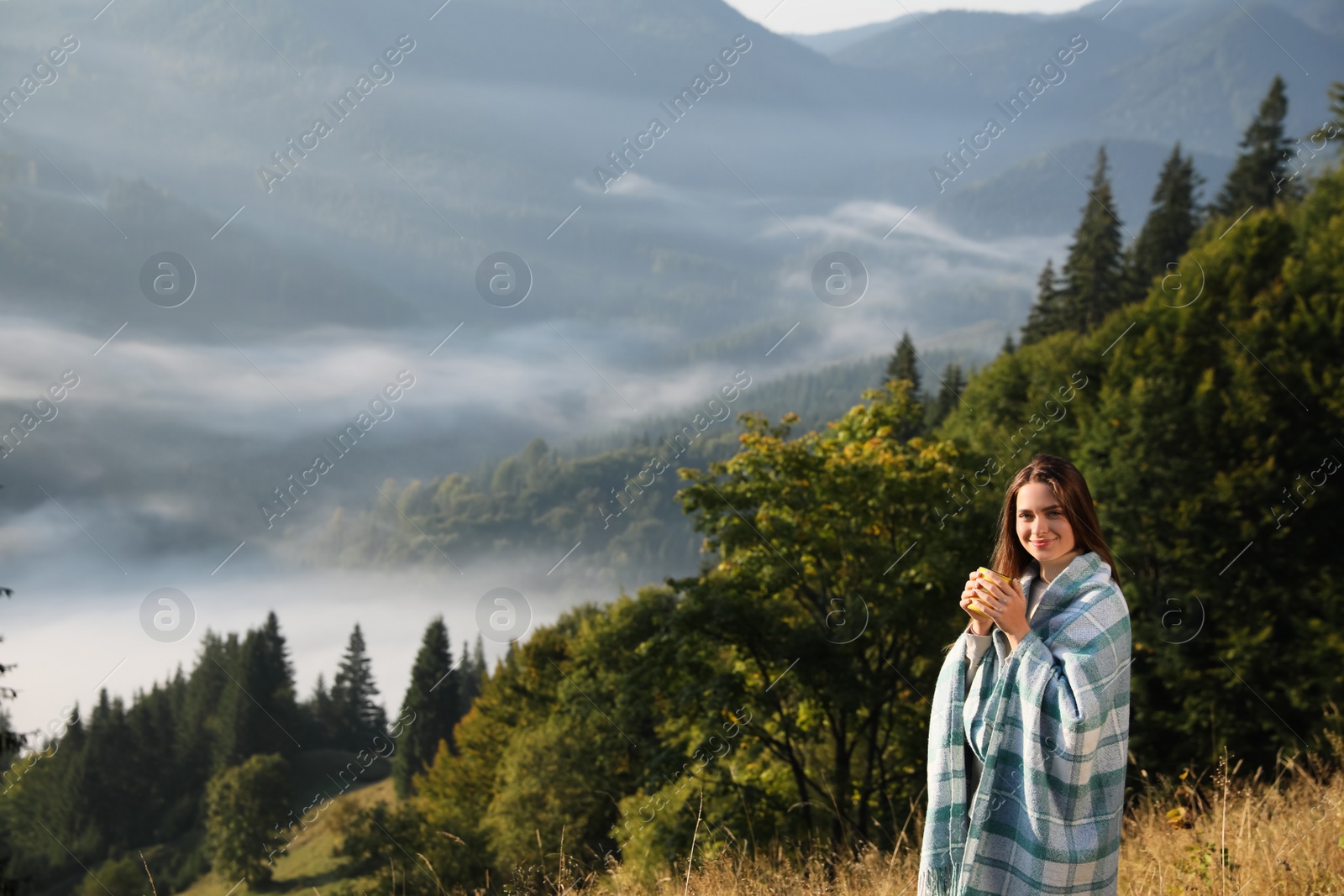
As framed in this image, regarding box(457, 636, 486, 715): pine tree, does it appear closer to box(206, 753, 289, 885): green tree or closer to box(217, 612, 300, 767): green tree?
box(217, 612, 300, 767): green tree

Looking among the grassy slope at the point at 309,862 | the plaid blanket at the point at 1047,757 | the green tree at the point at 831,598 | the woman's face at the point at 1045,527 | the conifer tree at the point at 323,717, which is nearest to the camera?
the plaid blanket at the point at 1047,757

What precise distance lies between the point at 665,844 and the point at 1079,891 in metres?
15.5

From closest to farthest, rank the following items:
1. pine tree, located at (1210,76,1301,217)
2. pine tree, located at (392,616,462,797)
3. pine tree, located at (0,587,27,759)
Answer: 1. pine tree, located at (0,587,27,759)
2. pine tree, located at (1210,76,1301,217)
3. pine tree, located at (392,616,462,797)

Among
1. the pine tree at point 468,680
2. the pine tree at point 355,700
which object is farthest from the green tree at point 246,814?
the pine tree at point 355,700

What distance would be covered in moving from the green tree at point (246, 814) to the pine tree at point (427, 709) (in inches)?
383

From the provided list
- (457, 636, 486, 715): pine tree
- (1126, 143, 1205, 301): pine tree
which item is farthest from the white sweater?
(457, 636, 486, 715): pine tree

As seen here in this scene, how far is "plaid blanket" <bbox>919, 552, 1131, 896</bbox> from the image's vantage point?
8.49 feet

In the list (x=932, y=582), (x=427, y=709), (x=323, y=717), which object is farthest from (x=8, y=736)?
(x=323, y=717)

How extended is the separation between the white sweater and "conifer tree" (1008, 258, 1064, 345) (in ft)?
171

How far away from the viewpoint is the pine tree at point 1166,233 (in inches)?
1866

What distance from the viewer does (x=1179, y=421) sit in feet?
81.8

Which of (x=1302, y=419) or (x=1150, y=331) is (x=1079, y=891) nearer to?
(x=1302, y=419)

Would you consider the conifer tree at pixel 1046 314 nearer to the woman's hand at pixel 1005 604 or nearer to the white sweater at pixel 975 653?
the white sweater at pixel 975 653

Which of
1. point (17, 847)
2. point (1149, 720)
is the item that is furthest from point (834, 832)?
point (17, 847)
